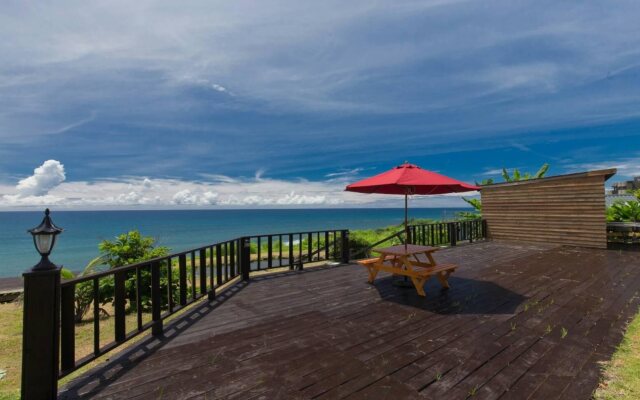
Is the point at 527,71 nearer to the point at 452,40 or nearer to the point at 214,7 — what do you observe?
the point at 452,40

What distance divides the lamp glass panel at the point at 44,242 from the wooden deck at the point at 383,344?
1.02 meters

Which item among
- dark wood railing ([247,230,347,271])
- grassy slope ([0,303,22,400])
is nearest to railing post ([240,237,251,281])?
dark wood railing ([247,230,347,271])

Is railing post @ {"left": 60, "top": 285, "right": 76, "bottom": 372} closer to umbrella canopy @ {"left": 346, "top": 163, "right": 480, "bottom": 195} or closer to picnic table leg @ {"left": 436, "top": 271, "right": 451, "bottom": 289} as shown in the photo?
umbrella canopy @ {"left": 346, "top": 163, "right": 480, "bottom": 195}

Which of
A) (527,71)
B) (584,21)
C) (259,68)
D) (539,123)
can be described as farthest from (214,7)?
(539,123)

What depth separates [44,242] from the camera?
1.82m

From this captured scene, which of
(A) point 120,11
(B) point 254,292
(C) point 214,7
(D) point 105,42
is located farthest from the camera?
(D) point 105,42

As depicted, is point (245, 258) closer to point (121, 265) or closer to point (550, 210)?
point (121, 265)

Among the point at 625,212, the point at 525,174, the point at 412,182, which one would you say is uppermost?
the point at 525,174

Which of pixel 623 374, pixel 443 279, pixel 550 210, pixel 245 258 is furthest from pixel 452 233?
pixel 623 374

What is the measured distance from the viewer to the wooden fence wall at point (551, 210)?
7984 millimetres

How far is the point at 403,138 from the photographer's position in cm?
2638

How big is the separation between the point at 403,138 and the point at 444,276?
23.8 meters

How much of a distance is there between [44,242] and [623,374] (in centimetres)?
421

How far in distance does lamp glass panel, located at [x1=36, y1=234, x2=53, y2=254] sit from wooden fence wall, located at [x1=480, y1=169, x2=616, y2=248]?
1033 centimetres
